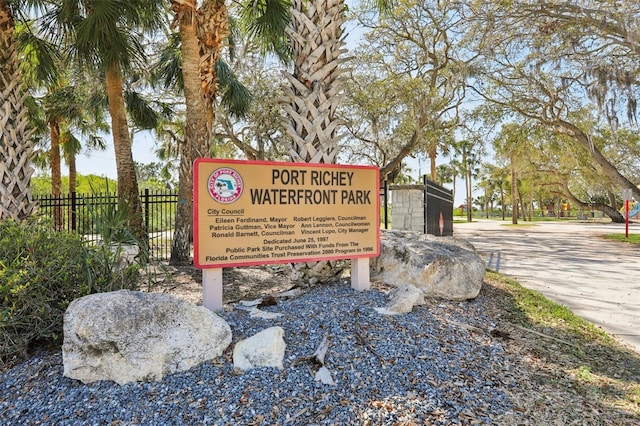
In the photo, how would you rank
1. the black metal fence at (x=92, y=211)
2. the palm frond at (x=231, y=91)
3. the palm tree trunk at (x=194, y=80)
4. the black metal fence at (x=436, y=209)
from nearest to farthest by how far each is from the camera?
the black metal fence at (x=92, y=211) < the palm tree trunk at (x=194, y=80) < the black metal fence at (x=436, y=209) < the palm frond at (x=231, y=91)

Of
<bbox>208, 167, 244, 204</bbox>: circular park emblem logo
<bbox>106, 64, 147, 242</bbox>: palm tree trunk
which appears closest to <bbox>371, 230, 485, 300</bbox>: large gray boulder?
<bbox>208, 167, 244, 204</bbox>: circular park emblem logo

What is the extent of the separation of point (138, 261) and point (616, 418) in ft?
13.3

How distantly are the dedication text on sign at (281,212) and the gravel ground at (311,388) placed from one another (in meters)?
0.71

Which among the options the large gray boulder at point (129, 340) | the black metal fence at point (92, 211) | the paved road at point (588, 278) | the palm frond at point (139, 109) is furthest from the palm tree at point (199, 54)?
the paved road at point (588, 278)

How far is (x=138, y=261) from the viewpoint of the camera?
3779mm

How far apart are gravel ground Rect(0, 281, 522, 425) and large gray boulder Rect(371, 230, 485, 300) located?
1.43m

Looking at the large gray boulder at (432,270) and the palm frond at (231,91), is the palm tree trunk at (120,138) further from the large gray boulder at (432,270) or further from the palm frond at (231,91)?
the large gray boulder at (432,270)

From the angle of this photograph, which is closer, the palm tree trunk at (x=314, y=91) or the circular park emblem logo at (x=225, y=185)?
the circular park emblem logo at (x=225, y=185)

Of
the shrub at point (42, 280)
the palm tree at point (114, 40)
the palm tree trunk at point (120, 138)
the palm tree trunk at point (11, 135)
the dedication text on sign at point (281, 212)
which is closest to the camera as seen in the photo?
the shrub at point (42, 280)

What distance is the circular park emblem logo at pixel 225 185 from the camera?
3.52m

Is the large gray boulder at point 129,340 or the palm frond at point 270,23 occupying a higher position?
the palm frond at point 270,23

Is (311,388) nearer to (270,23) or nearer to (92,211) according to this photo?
(92,211)

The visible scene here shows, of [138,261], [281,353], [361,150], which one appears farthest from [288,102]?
[361,150]

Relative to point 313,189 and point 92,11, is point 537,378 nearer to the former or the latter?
point 313,189
